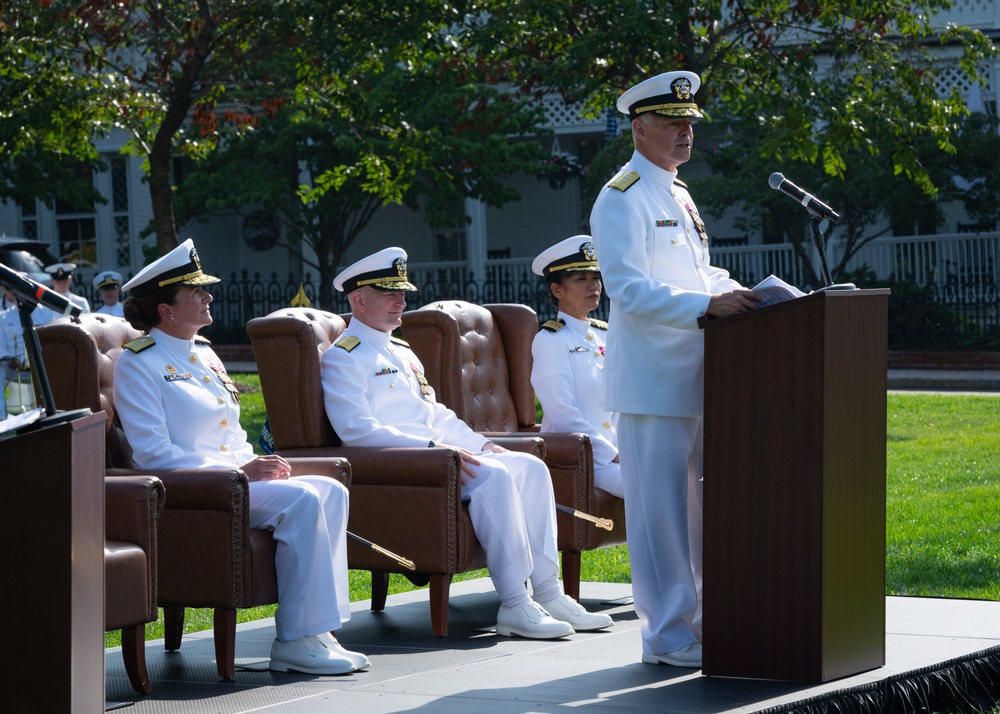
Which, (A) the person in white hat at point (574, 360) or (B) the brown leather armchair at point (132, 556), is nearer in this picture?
(B) the brown leather armchair at point (132, 556)

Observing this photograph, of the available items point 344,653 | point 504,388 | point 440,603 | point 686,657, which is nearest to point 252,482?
point 344,653

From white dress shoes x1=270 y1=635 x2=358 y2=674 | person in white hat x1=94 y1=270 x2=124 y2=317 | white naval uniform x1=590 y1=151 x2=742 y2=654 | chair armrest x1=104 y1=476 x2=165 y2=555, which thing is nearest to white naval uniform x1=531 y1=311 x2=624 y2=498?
white naval uniform x1=590 y1=151 x2=742 y2=654

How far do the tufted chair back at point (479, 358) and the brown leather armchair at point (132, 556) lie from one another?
225 centimetres

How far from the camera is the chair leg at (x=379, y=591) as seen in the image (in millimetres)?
6254

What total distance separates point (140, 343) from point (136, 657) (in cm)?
109

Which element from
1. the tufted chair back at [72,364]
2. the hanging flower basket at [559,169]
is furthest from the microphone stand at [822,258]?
the hanging flower basket at [559,169]

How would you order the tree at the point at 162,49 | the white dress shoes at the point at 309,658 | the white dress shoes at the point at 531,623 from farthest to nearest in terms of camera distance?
the tree at the point at 162,49, the white dress shoes at the point at 531,623, the white dress shoes at the point at 309,658

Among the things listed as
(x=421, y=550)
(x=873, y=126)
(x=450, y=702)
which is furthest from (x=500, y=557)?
(x=873, y=126)

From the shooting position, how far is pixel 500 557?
18.2 ft

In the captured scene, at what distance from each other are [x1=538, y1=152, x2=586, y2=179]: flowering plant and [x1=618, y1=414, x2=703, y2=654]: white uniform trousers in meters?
16.3

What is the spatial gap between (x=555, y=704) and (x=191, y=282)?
1.96 metres

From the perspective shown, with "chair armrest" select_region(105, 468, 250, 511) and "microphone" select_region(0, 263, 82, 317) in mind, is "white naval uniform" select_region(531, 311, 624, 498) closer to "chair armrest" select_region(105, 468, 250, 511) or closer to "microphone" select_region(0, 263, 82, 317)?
"chair armrest" select_region(105, 468, 250, 511)

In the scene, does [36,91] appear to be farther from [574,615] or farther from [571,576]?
[574,615]

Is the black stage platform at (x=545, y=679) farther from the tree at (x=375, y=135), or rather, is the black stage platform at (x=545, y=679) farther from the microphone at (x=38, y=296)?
the tree at (x=375, y=135)
